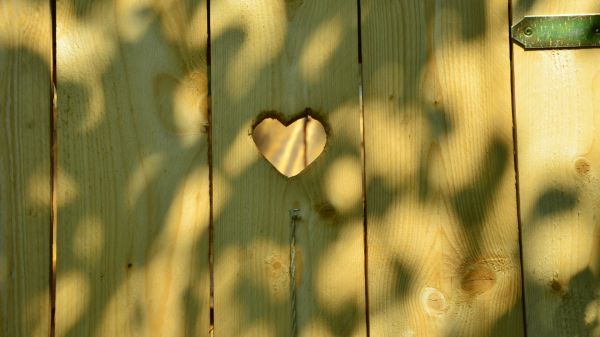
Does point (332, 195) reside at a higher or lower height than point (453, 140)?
lower

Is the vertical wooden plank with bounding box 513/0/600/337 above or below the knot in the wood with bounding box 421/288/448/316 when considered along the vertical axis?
above

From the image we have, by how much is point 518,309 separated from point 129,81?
985mm

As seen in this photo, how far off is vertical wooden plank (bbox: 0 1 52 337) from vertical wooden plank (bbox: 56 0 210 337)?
0.03 meters

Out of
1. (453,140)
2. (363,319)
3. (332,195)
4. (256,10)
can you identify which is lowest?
(363,319)

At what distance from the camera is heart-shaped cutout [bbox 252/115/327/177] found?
1.32 metres

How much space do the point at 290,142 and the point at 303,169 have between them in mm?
117

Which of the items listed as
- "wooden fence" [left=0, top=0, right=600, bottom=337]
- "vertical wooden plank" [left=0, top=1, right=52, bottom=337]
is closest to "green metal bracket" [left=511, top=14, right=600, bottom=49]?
"wooden fence" [left=0, top=0, right=600, bottom=337]

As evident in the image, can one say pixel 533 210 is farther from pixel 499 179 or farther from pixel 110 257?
pixel 110 257

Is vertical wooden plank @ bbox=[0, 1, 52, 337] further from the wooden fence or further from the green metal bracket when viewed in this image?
the green metal bracket

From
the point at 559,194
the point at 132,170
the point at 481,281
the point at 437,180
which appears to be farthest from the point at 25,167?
the point at 559,194

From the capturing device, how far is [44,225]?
4.16ft

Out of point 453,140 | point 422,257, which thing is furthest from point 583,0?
point 422,257

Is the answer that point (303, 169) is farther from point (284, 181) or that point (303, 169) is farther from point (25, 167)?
point (25, 167)

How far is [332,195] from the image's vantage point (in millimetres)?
1293
